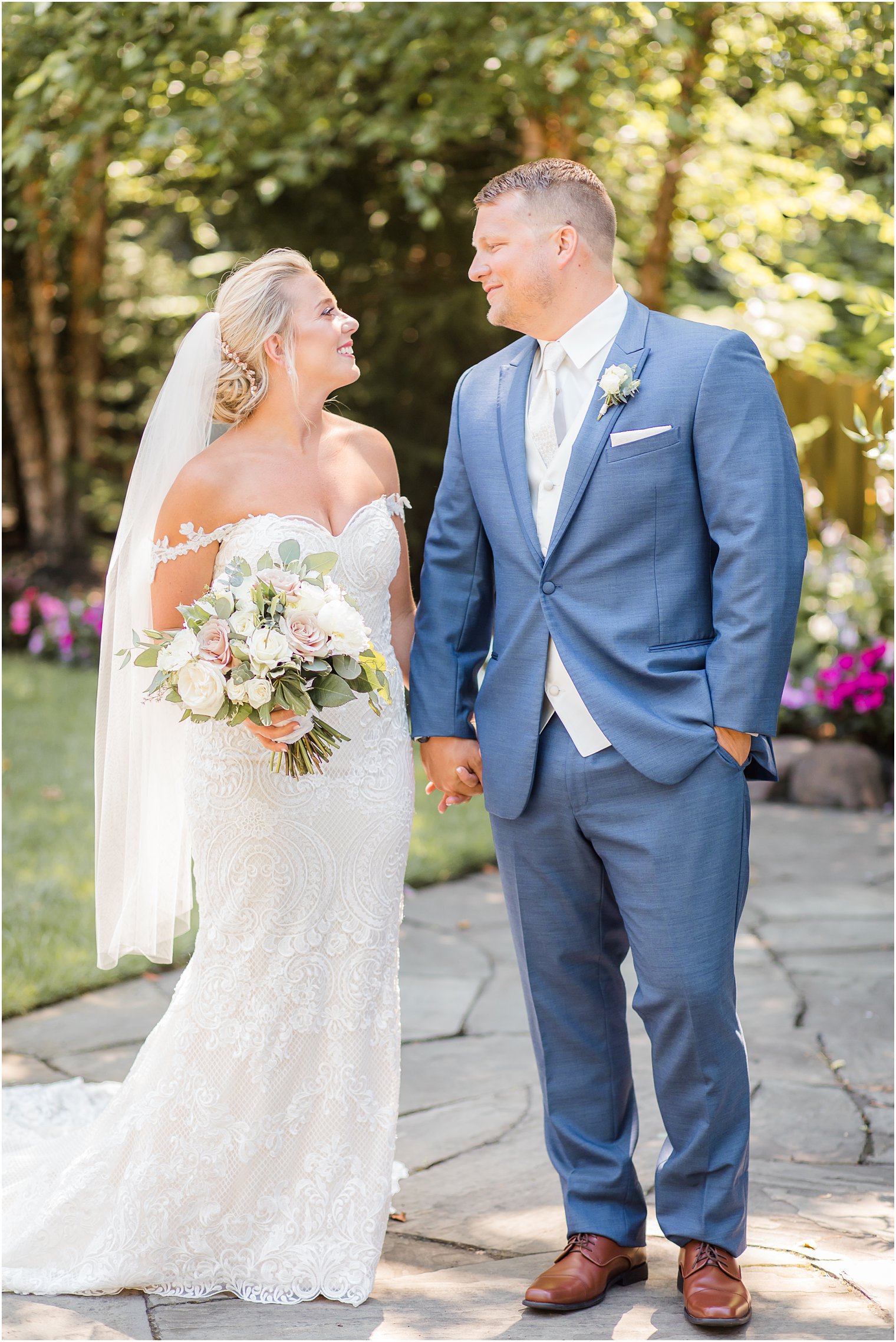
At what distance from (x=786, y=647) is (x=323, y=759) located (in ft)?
3.26

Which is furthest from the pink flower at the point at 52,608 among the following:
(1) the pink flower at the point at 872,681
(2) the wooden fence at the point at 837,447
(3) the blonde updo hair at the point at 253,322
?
(3) the blonde updo hair at the point at 253,322

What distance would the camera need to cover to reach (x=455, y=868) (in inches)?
239

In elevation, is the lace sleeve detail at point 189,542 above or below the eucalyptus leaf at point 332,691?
above

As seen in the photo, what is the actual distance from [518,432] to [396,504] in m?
0.54

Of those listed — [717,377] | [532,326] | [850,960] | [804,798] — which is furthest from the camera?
[804,798]

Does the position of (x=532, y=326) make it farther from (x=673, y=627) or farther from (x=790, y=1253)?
(x=790, y=1253)

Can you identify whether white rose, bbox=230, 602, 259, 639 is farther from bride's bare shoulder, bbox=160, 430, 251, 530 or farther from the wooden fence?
the wooden fence

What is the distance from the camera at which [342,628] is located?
2.61 m

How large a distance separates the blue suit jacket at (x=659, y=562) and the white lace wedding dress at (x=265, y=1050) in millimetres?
412

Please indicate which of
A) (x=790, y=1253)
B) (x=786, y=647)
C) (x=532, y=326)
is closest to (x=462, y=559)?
(x=532, y=326)

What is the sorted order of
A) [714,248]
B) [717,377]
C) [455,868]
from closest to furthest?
[717,377] < [455,868] < [714,248]

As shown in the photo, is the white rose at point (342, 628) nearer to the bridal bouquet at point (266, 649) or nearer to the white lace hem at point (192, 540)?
the bridal bouquet at point (266, 649)

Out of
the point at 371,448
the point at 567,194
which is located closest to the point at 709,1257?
the point at 371,448

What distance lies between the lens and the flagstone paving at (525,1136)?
2.63 meters
